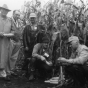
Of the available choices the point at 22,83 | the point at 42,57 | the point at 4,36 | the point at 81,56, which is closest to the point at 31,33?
the point at 4,36

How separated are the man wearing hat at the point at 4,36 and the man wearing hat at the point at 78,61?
176 centimetres

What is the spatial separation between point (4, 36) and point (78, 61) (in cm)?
211

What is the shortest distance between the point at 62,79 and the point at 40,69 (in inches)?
37.6

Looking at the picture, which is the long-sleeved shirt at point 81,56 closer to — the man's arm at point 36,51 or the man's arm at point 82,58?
the man's arm at point 82,58

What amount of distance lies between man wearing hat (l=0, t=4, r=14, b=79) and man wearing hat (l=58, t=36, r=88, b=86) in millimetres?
1757

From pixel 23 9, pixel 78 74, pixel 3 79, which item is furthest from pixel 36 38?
pixel 23 9

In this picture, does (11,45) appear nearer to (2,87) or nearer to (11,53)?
(11,53)

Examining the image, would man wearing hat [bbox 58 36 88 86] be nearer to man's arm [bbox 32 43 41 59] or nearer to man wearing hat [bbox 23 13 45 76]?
man's arm [bbox 32 43 41 59]

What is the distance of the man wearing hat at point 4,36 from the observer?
5.38m

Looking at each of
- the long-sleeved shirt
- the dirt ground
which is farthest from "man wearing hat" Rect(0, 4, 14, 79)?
the long-sleeved shirt

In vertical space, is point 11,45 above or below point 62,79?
above

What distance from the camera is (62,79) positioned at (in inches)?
187

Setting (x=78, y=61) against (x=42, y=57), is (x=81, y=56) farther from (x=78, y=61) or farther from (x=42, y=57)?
(x=42, y=57)

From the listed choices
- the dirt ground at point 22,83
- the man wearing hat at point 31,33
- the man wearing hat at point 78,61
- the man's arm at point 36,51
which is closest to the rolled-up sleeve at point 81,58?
the man wearing hat at point 78,61
